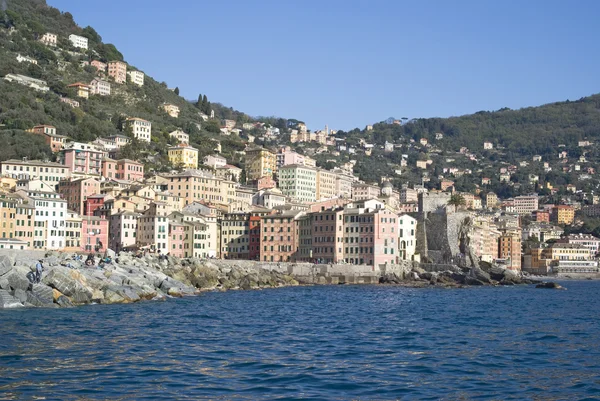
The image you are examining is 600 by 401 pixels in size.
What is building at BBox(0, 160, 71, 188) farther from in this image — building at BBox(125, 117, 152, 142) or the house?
the house

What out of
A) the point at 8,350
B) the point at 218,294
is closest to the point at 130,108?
the point at 218,294

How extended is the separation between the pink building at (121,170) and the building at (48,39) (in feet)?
242

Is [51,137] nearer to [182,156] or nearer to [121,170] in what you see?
[121,170]

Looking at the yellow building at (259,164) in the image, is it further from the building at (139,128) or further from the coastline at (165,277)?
the coastline at (165,277)

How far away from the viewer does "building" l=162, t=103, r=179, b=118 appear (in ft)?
587

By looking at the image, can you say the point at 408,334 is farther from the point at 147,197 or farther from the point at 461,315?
the point at 147,197

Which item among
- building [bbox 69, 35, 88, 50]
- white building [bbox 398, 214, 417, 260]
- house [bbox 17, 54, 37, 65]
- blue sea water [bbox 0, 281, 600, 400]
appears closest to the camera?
blue sea water [bbox 0, 281, 600, 400]

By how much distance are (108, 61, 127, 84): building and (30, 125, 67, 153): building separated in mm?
57985

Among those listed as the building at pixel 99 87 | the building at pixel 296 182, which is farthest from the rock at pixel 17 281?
the building at pixel 99 87

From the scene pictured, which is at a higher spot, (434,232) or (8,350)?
(434,232)

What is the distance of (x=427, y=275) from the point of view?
93875mm

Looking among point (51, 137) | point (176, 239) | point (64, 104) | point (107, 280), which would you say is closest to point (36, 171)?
point (51, 137)

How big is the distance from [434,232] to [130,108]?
82615 mm

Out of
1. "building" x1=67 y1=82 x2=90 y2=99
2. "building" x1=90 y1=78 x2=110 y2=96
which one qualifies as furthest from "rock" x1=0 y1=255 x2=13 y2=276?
"building" x1=90 y1=78 x2=110 y2=96
